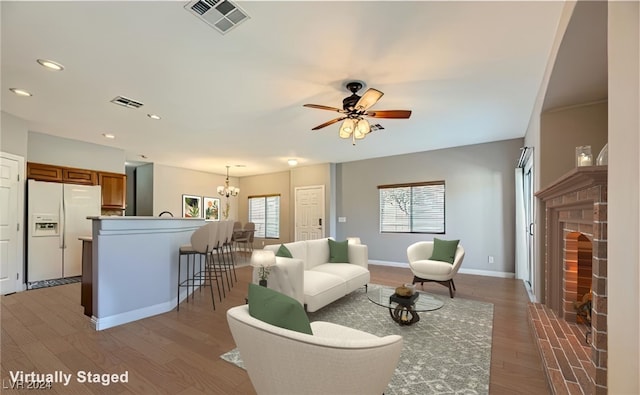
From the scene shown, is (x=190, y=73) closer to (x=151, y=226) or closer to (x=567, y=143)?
(x=151, y=226)

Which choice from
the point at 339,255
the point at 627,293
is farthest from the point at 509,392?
the point at 339,255

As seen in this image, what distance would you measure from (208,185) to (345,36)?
7.79 m

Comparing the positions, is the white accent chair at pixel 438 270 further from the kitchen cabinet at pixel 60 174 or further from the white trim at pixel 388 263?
the kitchen cabinet at pixel 60 174

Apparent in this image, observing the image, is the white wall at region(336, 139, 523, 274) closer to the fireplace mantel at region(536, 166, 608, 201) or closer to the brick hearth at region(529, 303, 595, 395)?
the brick hearth at region(529, 303, 595, 395)

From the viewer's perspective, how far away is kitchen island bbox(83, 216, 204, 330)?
9.59ft

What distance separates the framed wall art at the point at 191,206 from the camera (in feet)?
26.7

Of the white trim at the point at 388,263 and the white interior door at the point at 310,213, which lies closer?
the white trim at the point at 388,263

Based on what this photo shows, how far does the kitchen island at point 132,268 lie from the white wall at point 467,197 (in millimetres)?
4680

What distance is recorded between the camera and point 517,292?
4207 millimetres

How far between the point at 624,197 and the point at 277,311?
5.02 ft

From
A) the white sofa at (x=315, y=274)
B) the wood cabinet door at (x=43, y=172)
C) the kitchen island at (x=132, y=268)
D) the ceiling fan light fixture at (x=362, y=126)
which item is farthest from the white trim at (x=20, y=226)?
the ceiling fan light fixture at (x=362, y=126)

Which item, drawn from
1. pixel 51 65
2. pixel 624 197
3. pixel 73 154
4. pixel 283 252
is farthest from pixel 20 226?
pixel 624 197

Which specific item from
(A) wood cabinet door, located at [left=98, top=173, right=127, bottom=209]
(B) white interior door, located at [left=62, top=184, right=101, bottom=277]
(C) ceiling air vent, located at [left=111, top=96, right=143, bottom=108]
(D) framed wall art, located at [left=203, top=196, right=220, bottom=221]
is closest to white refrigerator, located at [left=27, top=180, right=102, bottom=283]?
(B) white interior door, located at [left=62, top=184, right=101, bottom=277]

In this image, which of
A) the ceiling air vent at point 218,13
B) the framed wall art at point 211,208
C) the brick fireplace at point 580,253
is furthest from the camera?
the framed wall art at point 211,208
